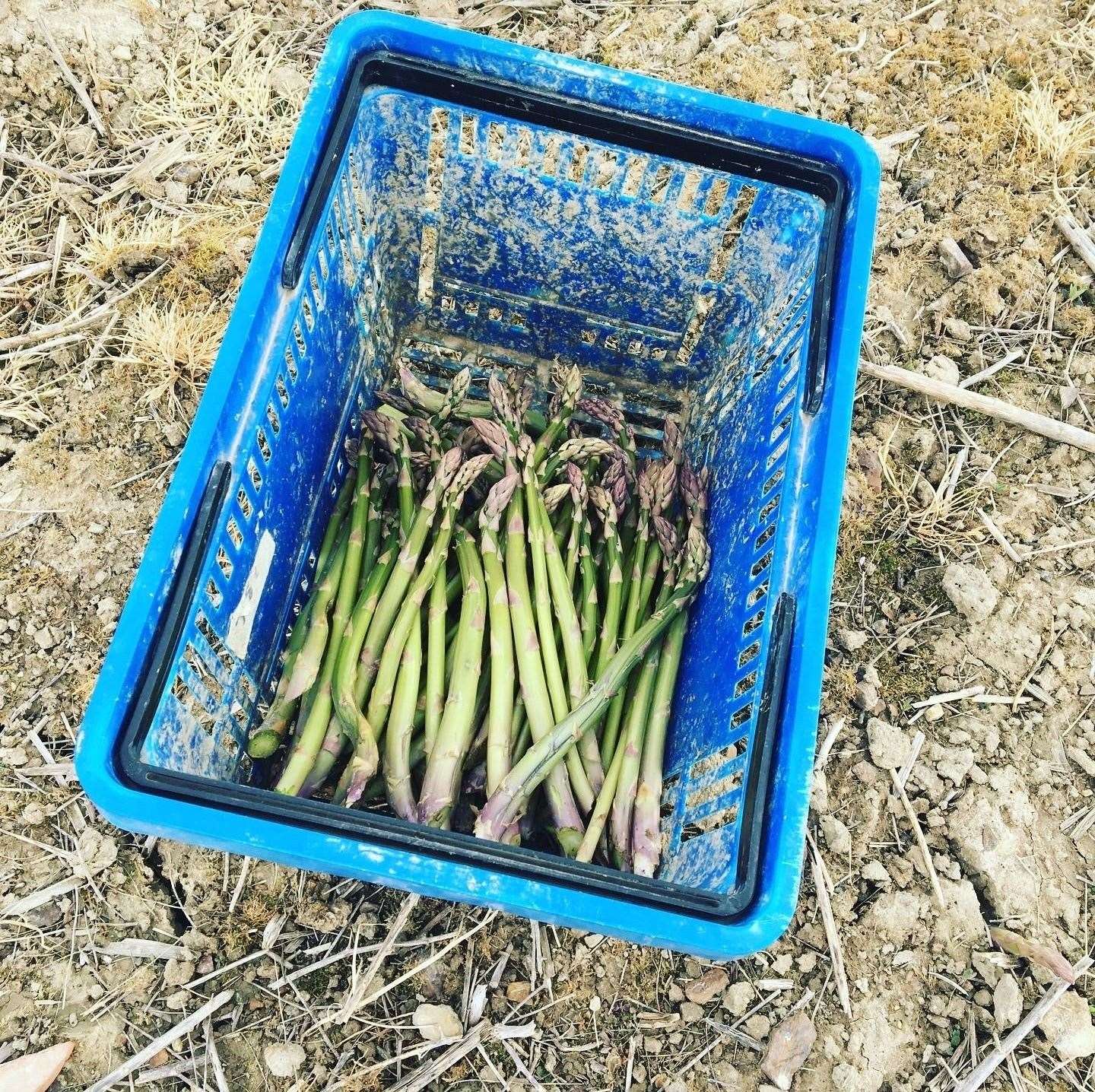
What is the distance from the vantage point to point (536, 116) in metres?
2.46

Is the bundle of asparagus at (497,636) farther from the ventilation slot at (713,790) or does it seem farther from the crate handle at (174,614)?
the crate handle at (174,614)

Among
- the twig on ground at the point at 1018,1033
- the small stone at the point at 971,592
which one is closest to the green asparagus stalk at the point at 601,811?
the twig on ground at the point at 1018,1033

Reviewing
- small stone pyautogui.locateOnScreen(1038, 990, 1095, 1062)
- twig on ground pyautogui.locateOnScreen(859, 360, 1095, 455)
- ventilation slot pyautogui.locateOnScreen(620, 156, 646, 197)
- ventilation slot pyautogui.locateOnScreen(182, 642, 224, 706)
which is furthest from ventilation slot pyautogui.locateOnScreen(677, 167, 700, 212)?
small stone pyautogui.locateOnScreen(1038, 990, 1095, 1062)

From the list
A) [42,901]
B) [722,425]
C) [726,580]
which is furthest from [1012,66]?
[42,901]

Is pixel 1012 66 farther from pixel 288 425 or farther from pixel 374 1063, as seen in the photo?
pixel 374 1063

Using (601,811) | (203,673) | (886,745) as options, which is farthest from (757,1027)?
(203,673)

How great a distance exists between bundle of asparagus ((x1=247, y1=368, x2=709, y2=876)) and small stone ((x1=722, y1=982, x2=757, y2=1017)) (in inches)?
19.7

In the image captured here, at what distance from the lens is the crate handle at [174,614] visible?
5.67 feet

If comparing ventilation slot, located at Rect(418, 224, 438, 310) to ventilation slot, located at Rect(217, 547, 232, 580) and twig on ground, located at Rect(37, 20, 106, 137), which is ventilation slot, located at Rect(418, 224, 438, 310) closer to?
ventilation slot, located at Rect(217, 547, 232, 580)

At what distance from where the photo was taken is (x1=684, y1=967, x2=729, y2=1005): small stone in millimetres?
2514

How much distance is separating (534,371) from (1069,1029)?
2344 mm

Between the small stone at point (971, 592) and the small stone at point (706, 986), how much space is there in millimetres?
1306

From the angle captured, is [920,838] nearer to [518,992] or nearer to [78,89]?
[518,992]

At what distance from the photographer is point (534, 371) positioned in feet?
10.3
